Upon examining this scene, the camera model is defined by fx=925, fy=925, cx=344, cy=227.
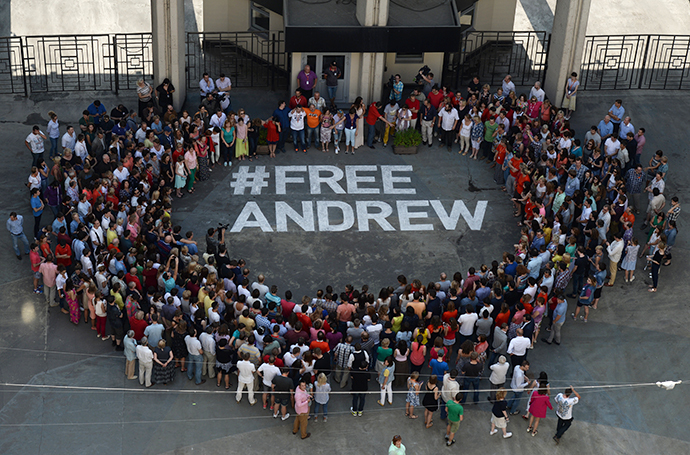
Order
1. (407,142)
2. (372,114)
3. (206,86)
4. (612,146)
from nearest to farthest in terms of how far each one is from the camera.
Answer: (612,146) → (372,114) → (407,142) → (206,86)

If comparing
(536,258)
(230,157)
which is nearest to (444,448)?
(536,258)

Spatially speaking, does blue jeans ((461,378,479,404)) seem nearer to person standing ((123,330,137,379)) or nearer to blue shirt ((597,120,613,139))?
person standing ((123,330,137,379))

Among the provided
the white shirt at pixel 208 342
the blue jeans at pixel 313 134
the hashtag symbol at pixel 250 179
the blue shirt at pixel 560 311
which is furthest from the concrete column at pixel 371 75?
the white shirt at pixel 208 342

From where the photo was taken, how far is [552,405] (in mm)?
18688

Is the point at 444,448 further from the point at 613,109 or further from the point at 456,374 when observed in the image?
the point at 613,109

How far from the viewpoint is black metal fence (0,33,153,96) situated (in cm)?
2902

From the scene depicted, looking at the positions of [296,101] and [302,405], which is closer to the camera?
[302,405]

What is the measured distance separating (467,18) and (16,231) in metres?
17.1

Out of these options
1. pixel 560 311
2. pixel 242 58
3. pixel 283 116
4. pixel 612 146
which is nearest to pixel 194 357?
pixel 560 311

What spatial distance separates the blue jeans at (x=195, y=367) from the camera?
1850 cm

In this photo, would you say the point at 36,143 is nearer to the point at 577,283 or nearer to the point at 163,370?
the point at 163,370

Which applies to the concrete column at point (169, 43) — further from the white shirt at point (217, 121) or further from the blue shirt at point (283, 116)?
the blue shirt at point (283, 116)

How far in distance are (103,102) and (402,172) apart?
962 cm

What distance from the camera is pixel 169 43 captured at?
2712cm
